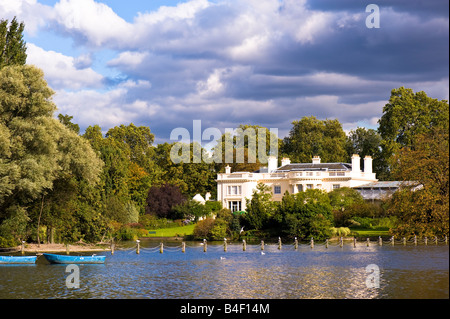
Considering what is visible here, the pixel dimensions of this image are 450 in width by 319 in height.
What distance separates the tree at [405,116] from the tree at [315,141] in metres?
12.1

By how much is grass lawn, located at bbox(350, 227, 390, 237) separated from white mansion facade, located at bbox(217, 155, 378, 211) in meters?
14.2

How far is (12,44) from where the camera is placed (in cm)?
4912

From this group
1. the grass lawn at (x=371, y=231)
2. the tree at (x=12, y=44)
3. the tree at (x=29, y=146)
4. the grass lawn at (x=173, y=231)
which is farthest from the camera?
the grass lawn at (x=173, y=231)

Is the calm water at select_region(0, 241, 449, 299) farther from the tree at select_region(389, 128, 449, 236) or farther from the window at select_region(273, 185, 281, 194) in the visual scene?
the window at select_region(273, 185, 281, 194)

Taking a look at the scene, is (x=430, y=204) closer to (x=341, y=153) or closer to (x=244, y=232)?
(x=244, y=232)

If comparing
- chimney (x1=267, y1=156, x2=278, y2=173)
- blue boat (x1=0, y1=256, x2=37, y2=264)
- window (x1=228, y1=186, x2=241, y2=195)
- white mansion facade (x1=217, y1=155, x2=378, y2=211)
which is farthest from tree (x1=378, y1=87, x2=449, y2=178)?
blue boat (x1=0, y1=256, x2=37, y2=264)

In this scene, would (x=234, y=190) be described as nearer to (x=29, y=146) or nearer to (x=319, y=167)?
(x=319, y=167)

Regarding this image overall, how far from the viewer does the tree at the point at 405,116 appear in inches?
3462

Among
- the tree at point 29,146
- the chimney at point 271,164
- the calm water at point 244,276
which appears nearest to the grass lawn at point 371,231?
the calm water at point 244,276

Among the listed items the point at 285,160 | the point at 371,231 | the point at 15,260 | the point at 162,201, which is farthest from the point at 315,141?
Answer: the point at 15,260

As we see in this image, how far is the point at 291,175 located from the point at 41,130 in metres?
45.5

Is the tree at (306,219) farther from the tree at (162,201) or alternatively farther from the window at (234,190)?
the tree at (162,201)

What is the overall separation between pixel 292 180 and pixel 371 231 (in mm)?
19521

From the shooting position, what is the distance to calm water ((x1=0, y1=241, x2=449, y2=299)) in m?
28.8
